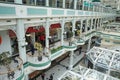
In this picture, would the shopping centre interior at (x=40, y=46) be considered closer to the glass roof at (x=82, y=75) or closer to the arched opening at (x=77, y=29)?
the glass roof at (x=82, y=75)

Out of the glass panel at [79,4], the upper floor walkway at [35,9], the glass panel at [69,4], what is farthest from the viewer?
the glass panel at [79,4]

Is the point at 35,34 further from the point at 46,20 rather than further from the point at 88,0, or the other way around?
the point at 88,0

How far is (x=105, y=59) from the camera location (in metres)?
14.7

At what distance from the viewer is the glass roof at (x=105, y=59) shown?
13.6 metres

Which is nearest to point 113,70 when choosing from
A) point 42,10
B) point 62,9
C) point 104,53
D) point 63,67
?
point 104,53

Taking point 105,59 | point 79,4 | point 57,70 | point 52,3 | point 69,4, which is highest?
point 79,4

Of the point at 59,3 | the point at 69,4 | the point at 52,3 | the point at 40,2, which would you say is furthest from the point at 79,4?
the point at 40,2

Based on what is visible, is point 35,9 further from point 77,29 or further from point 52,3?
point 77,29

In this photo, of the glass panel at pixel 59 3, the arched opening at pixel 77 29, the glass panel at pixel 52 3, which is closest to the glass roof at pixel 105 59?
the arched opening at pixel 77 29

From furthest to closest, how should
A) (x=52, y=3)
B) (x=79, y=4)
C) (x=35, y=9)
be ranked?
(x=79, y=4) → (x=52, y=3) → (x=35, y=9)

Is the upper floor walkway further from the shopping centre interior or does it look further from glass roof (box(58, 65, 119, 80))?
glass roof (box(58, 65, 119, 80))

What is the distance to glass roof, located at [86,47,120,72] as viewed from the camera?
1363cm

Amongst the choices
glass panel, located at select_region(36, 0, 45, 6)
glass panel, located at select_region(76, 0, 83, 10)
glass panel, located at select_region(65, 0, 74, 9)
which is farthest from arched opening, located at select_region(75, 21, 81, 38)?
glass panel, located at select_region(36, 0, 45, 6)

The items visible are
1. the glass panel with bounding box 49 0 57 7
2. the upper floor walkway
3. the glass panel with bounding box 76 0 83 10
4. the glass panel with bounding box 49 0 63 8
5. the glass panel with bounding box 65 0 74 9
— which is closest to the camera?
the upper floor walkway
